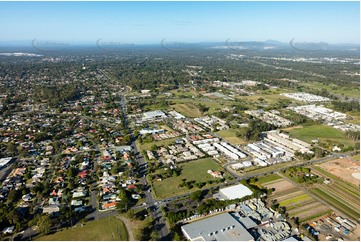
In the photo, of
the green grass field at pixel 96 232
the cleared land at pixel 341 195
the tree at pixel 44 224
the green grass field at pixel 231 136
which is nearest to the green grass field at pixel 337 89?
the green grass field at pixel 231 136

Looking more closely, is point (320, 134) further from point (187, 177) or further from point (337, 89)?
point (337, 89)

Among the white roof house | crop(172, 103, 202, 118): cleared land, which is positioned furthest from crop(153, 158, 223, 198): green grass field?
crop(172, 103, 202, 118): cleared land

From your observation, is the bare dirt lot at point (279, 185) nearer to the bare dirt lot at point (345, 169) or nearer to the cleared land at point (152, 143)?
the bare dirt lot at point (345, 169)

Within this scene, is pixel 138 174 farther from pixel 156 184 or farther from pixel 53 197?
pixel 53 197

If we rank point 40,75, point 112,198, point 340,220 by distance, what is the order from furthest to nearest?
point 40,75 < point 112,198 < point 340,220

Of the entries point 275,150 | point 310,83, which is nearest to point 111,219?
point 275,150

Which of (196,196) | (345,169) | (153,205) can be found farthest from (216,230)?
(345,169)
